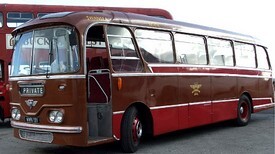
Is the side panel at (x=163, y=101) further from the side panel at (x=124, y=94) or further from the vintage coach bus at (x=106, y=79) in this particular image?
the side panel at (x=124, y=94)

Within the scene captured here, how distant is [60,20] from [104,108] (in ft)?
6.03

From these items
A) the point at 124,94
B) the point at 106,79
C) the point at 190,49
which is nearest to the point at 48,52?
the point at 106,79

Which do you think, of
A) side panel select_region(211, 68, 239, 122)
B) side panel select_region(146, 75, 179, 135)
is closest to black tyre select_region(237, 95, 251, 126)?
side panel select_region(211, 68, 239, 122)

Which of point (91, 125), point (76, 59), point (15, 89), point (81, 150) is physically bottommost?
point (81, 150)

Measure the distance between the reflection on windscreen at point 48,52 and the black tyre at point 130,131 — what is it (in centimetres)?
152

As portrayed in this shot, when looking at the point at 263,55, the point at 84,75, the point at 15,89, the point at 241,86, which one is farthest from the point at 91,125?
the point at 263,55

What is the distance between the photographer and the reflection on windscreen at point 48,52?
7.68 meters

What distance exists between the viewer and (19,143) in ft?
32.6

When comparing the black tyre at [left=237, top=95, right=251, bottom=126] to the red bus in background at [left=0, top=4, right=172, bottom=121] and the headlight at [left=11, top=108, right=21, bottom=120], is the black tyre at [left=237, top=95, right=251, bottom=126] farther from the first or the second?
the headlight at [left=11, top=108, right=21, bottom=120]

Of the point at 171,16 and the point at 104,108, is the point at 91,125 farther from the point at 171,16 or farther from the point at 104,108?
the point at 171,16

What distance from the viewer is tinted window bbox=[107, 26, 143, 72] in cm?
827

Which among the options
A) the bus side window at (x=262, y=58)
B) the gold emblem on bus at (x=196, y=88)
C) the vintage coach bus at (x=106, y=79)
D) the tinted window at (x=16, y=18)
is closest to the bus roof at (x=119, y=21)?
the vintage coach bus at (x=106, y=79)

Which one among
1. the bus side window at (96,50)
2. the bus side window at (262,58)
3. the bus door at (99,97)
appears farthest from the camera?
the bus side window at (262,58)

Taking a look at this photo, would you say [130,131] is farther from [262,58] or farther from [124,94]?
[262,58]
